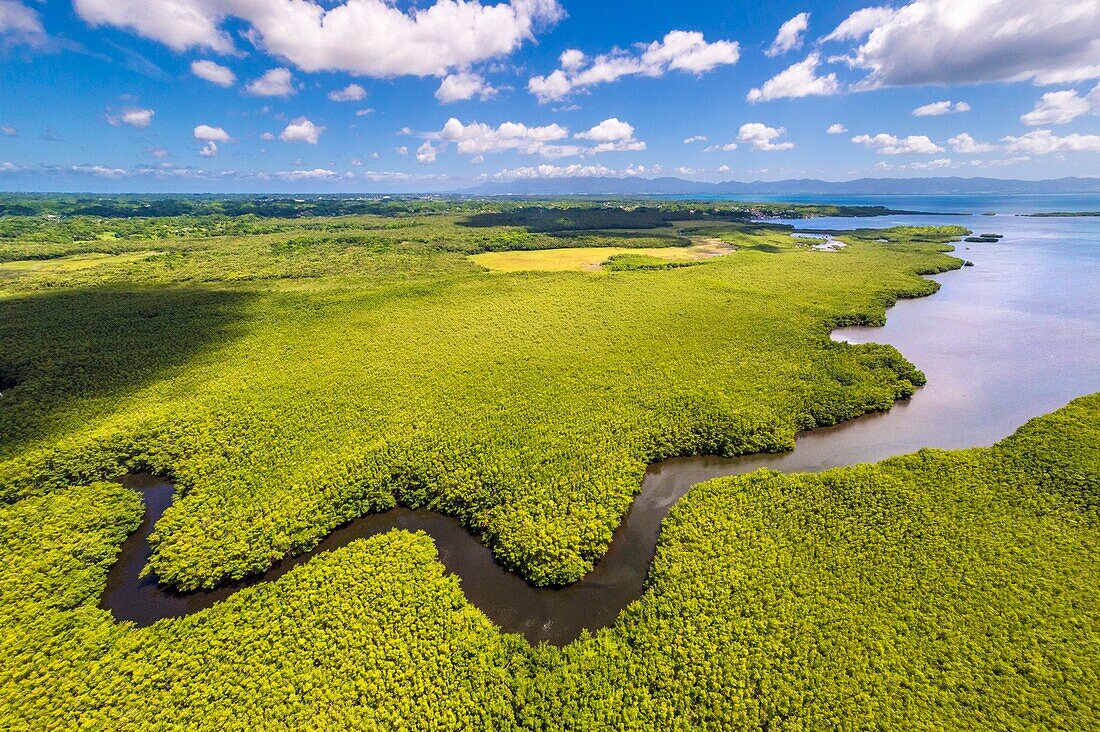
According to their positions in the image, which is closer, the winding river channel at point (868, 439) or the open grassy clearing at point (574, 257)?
the winding river channel at point (868, 439)

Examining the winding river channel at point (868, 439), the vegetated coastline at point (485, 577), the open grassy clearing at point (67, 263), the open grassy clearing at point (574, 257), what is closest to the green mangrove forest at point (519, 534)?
the vegetated coastline at point (485, 577)

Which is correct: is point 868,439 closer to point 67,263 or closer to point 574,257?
point 574,257

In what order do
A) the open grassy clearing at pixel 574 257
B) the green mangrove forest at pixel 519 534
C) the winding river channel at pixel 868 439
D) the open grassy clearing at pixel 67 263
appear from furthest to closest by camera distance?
the open grassy clearing at pixel 574 257, the open grassy clearing at pixel 67 263, the winding river channel at pixel 868 439, the green mangrove forest at pixel 519 534

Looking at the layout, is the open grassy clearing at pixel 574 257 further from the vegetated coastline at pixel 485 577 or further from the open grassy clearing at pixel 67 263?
the open grassy clearing at pixel 67 263

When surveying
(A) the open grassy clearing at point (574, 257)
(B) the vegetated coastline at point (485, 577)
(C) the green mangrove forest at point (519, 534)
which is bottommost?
(B) the vegetated coastline at point (485, 577)

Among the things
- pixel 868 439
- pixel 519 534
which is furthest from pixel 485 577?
pixel 868 439

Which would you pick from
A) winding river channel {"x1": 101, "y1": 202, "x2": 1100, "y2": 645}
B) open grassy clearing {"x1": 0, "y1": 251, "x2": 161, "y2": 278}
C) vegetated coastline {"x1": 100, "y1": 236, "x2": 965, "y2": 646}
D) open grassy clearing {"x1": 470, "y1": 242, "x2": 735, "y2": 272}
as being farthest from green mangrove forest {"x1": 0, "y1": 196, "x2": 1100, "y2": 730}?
open grassy clearing {"x1": 0, "y1": 251, "x2": 161, "y2": 278}
